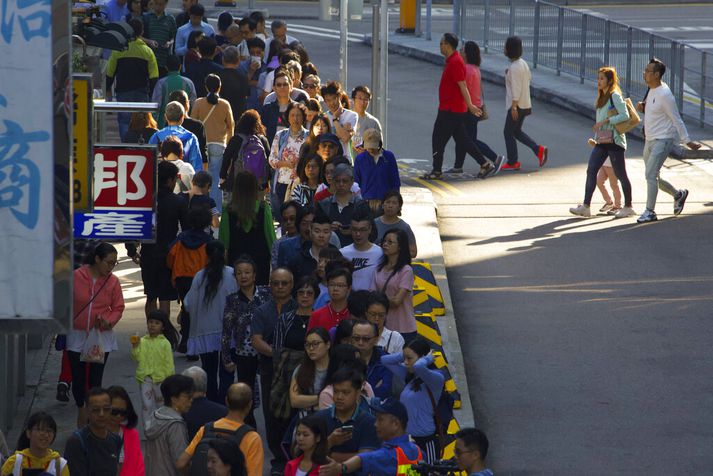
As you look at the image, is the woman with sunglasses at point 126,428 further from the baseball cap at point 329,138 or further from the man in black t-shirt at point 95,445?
the baseball cap at point 329,138

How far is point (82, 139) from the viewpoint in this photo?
8.17 m

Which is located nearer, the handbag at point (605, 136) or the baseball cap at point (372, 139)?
the baseball cap at point (372, 139)

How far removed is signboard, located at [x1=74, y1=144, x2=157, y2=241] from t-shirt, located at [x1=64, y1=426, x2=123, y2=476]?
1.32 m

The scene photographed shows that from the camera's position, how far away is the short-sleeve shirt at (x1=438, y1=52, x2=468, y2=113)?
71.5ft

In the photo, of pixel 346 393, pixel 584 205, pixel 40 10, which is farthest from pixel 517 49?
pixel 40 10

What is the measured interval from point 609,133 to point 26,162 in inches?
543

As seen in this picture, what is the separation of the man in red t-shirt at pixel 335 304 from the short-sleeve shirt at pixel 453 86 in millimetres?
11095

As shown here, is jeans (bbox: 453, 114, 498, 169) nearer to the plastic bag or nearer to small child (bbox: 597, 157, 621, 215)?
small child (bbox: 597, 157, 621, 215)

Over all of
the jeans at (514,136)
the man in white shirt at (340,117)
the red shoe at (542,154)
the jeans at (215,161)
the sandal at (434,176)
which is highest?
the man in white shirt at (340,117)

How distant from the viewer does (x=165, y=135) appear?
1588cm

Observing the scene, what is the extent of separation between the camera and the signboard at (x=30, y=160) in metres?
6.25

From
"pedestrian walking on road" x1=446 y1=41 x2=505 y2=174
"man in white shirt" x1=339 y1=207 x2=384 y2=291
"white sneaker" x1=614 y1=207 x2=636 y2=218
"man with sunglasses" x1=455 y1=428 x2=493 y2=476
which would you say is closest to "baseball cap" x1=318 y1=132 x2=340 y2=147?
"man in white shirt" x1=339 y1=207 x2=384 y2=291

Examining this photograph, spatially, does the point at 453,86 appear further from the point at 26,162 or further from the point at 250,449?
the point at 26,162

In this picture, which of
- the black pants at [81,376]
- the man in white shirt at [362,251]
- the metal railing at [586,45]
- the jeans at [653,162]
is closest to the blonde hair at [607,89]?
the jeans at [653,162]
